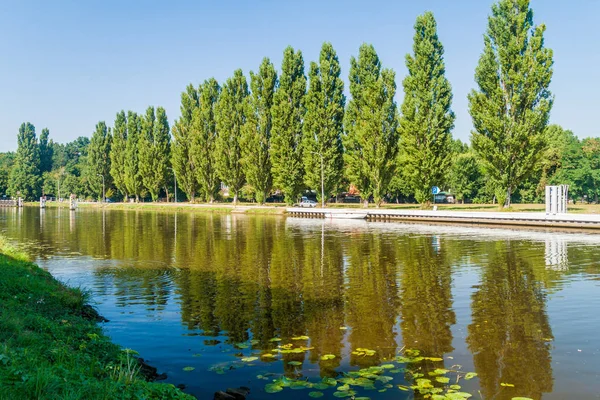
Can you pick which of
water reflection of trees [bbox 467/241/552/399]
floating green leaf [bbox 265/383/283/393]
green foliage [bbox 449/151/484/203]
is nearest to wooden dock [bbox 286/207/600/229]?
water reflection of trees [bbox 467/241/552/399]

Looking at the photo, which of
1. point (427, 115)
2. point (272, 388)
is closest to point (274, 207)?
point (427, 115)

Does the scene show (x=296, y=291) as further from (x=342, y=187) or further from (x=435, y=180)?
(x=342, y=187)

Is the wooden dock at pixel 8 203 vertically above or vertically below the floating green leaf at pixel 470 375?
above

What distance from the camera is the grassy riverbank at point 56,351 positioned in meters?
5.94

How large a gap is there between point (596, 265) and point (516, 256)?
3.68 m

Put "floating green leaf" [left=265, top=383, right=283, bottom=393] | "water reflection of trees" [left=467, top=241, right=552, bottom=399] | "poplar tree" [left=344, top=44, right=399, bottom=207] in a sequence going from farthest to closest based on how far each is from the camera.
Answer: "poplar tree" [left=344, top=44, right=399, bottom=207] → "water reflection of trees" [left=467, top=241, right=552, bottom=399] → "floating green leaf" [left=265, top=383, right=283, bottom=393]

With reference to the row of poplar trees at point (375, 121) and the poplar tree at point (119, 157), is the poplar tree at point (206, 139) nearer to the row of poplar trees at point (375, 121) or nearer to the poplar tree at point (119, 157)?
the row of poplar trees at point (375, 121)

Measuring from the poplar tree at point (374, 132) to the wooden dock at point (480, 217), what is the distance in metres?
7.78

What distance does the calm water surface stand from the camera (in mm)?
8820

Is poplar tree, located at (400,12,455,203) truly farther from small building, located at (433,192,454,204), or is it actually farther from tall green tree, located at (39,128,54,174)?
tall green tree, located at (39,128,54,174)

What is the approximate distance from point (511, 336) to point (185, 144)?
92.3 metres

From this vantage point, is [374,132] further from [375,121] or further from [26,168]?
[26,168]

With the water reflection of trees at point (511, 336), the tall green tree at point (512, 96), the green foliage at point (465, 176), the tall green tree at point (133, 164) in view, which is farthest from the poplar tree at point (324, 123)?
the water reflection of trees at point (511, 336)

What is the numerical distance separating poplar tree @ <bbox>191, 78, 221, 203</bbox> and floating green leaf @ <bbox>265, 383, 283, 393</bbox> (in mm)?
82734
